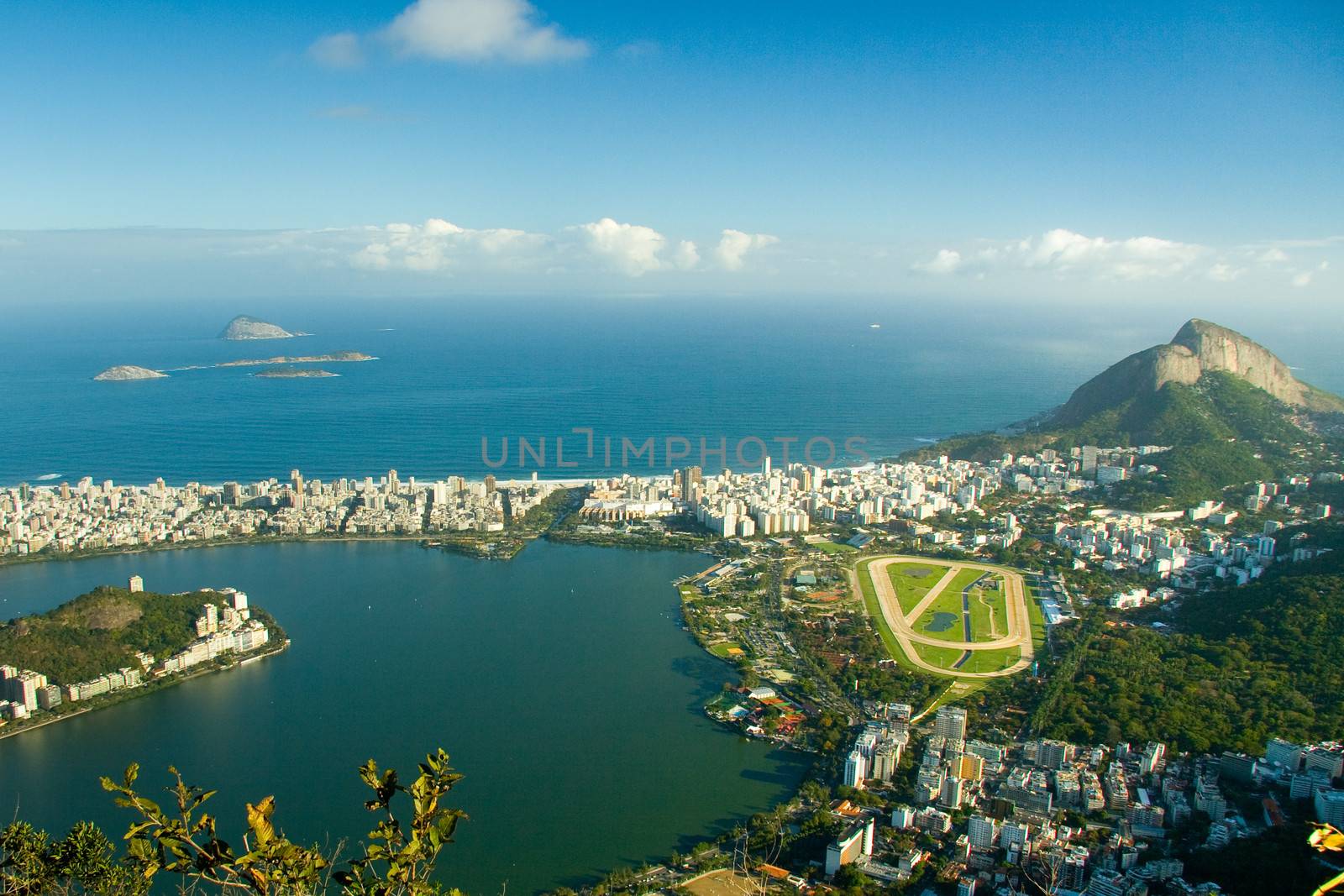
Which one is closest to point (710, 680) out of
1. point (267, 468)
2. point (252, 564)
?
point (252, 564)

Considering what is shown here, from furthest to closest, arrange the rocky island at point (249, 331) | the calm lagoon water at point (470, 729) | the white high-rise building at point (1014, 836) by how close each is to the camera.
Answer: the rocky island at point (249, 331) → the calm lagoon water at point (470, 729) → the white high-rise building at point (1014, 836)

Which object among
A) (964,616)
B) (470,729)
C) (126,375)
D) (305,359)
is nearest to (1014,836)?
(470,729)

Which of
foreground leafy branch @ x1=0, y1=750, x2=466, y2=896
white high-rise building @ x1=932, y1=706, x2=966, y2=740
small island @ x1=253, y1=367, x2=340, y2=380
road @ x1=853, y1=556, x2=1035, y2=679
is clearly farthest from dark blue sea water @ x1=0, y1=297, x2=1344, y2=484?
foreground leafy branch @ x1=0, y1=750, x2=466, y2=896

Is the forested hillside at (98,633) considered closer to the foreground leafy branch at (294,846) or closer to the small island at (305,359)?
the foreground leafy branch at (294,846)

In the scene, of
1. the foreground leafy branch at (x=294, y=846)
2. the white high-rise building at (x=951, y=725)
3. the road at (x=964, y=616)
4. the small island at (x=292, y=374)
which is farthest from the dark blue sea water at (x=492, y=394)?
the foreground leafy branch at (x=294, y=846)

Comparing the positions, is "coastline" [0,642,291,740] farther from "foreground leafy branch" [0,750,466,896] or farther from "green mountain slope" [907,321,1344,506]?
"green mountain slope" [907,321,1344,506]

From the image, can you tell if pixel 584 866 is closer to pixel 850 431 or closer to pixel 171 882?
pixel 171 882
